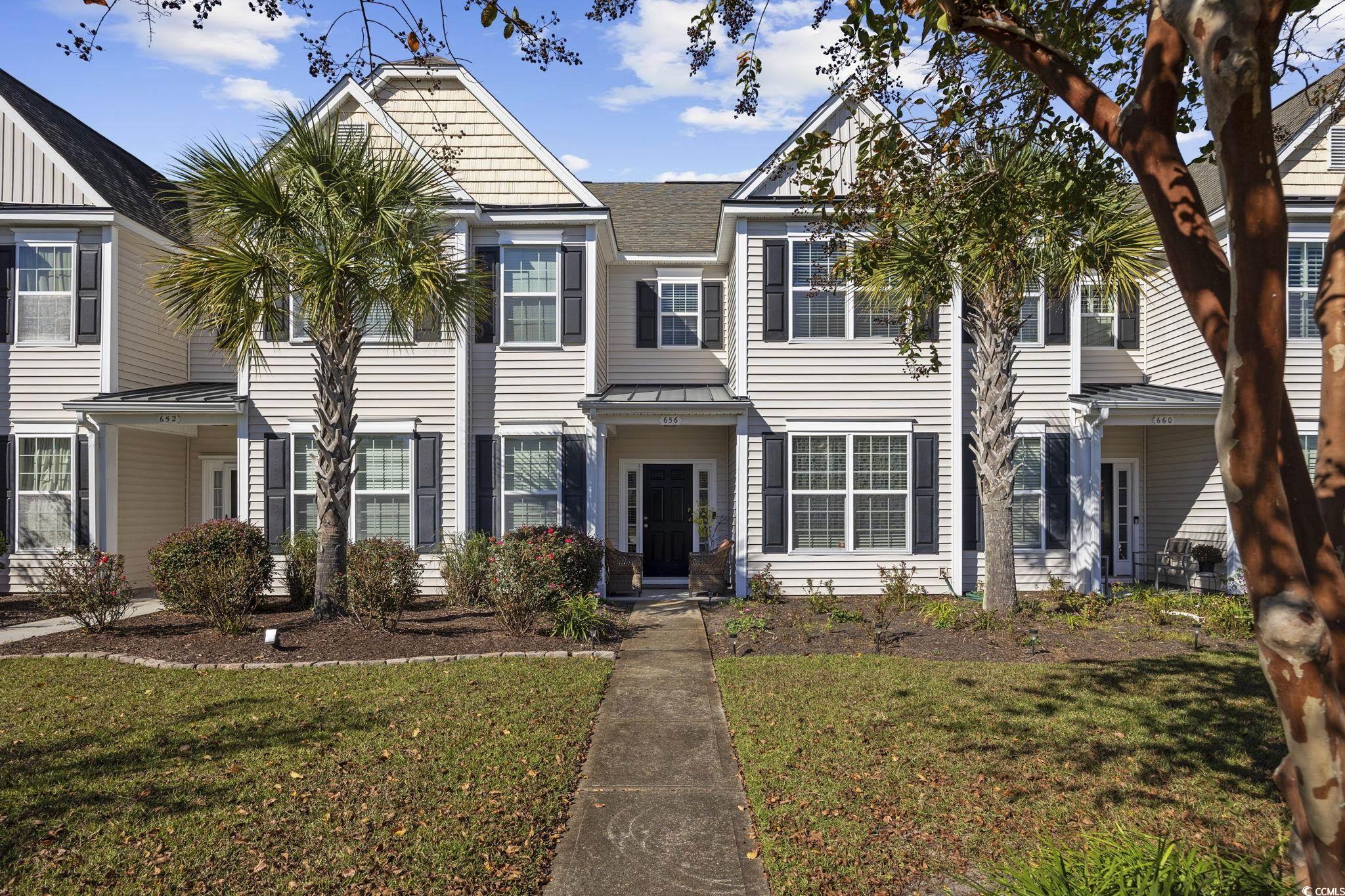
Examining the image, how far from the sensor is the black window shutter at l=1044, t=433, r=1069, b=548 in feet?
43.3

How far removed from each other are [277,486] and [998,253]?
445 inches

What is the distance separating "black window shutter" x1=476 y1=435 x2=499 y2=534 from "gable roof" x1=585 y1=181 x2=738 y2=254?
4.26 m

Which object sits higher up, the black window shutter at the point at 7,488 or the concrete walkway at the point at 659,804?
the black window shutter at the point at 7,488

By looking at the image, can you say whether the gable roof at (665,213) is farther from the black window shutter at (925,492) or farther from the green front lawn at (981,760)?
the green front lawn at (981,760)

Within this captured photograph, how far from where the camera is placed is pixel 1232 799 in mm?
4969

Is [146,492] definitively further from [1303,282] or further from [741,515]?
[1303,282]

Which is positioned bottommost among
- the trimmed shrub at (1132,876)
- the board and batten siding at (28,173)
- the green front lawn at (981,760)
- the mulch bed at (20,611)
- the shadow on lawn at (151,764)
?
the mulch bed at (20,611)

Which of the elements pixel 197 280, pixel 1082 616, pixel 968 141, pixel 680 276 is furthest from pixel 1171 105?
pixel 680 276

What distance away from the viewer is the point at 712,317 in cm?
1522

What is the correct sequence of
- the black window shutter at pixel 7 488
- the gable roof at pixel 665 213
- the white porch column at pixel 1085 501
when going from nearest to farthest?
the white porch column at pixel 1085 501
the black window shutter at pixel 7 488
the gable roof at pixel 665 213

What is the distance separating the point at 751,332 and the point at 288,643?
8.05m

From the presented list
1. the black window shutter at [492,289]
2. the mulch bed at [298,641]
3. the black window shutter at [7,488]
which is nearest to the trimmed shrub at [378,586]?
the mulch bed at [298,641]

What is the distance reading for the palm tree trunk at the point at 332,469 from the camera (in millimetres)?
9977

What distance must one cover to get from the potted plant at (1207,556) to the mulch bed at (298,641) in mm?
10289
